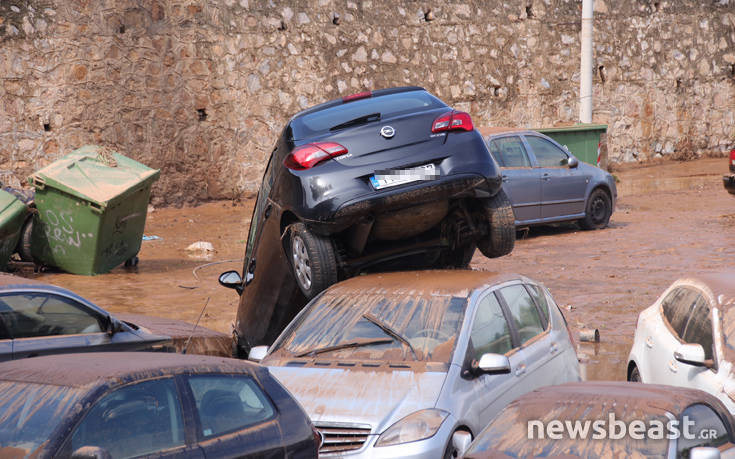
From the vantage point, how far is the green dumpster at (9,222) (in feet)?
38.4

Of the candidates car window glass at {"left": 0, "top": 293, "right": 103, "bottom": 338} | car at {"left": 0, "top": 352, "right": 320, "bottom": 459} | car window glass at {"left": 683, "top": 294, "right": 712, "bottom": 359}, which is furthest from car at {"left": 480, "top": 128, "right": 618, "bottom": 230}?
car at {"left": 0, "top": 352, "right": 320, "bottom": 459}

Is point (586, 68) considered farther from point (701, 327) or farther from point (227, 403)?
point (227, 403)

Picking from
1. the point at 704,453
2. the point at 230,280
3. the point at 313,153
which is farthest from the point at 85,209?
the point at 704,453

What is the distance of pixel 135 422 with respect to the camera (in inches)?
157

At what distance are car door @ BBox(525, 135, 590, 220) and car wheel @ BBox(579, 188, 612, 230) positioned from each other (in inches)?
10.6

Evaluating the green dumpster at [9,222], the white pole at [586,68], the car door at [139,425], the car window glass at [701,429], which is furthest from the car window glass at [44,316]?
the white pole at [586,68]

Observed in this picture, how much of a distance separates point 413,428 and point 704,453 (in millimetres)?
1572

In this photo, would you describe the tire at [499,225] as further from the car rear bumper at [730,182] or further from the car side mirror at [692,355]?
the car rear bumper at [730,182]

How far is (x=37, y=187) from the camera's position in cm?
1216

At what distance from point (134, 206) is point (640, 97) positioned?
50.4ft

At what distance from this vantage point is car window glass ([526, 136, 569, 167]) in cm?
1432

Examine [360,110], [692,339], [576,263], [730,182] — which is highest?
[360,110]

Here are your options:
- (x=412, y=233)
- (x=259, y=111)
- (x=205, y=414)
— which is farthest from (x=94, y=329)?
(x=259, y=111)

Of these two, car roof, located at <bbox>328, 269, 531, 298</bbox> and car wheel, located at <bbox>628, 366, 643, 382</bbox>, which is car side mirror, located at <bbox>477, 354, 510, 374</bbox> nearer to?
car roof, located at <bbox>328, 269, 531, 298</bbox>
